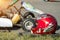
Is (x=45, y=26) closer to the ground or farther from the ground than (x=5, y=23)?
farther from the ground

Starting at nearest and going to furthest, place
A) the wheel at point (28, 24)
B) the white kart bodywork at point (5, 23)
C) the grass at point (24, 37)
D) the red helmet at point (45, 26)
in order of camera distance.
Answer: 1. the grass at point (24, 37)
2. the red helmet at point (45, 26)
3. the wheel at point (28, 24)
4. the white kart bodywork at point (5, 23)

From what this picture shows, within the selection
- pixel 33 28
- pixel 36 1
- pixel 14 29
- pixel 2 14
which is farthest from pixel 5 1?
pixel 33 28

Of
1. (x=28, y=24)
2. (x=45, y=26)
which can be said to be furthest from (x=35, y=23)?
(x=45, y=26)

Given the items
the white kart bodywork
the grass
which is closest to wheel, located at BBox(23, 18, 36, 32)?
the white kart bodywork

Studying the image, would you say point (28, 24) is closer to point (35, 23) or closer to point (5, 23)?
point (35, 23)

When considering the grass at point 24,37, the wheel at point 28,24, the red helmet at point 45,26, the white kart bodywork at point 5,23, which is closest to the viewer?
the grass at point 24,37

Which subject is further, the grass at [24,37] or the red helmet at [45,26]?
the red helmet at [45,26]

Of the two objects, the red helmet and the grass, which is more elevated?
the red helmet

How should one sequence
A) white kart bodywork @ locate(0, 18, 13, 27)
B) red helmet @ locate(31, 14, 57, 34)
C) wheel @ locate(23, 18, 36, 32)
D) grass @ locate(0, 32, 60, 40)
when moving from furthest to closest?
1. white kart bodywork @ locate(0, 18, 13, 27)
2. wheel @ locate(23, 18, 36, 32)
3. red helmet @ locate(31, 14, 57, 34)
4. grass @ locate(0, 32, 60, 40)

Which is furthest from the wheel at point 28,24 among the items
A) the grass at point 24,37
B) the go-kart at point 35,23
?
the grass at point 24,37

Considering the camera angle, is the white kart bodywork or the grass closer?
the grass

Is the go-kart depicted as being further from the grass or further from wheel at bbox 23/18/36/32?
the grass

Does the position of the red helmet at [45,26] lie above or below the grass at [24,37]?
above

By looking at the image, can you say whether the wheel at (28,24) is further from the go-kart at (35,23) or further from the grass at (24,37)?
the grass at (24,37)
